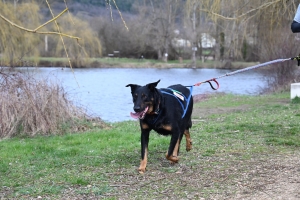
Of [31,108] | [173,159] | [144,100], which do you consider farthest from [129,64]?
[144,100]

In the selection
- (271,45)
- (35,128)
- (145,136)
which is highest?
(271,45)

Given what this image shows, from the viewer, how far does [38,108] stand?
11359mm

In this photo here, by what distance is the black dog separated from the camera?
5930 mm

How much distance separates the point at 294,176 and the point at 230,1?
889cm

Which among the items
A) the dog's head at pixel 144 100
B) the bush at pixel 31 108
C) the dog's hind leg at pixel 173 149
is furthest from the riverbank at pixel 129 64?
the dog's head at pixel 144 100

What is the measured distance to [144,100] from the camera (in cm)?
592

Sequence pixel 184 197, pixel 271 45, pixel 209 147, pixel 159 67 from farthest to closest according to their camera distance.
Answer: pixel 159 67
pixel 271 45
pixel 209 147
pixel 184 197

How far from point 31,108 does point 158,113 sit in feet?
19.9

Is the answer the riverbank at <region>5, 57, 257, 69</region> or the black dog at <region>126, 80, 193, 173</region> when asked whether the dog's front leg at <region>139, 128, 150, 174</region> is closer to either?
the black dog at <region>126, 80, 193, 173</region>

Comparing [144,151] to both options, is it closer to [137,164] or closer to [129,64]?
[137,164]

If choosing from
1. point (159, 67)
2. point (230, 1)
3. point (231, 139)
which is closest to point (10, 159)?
point (231, 139)

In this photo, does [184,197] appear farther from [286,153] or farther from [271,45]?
[271,45]

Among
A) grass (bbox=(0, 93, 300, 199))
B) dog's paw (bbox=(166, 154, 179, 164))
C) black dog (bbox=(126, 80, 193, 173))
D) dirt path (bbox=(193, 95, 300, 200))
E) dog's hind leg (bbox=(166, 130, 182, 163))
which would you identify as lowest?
grass (bbox=(0, 93, 300, 199))

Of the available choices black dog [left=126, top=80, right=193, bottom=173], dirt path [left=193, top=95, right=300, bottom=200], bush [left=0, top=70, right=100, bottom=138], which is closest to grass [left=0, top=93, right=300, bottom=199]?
dirt path [left=193, top=95, right=300, bottom=200]
